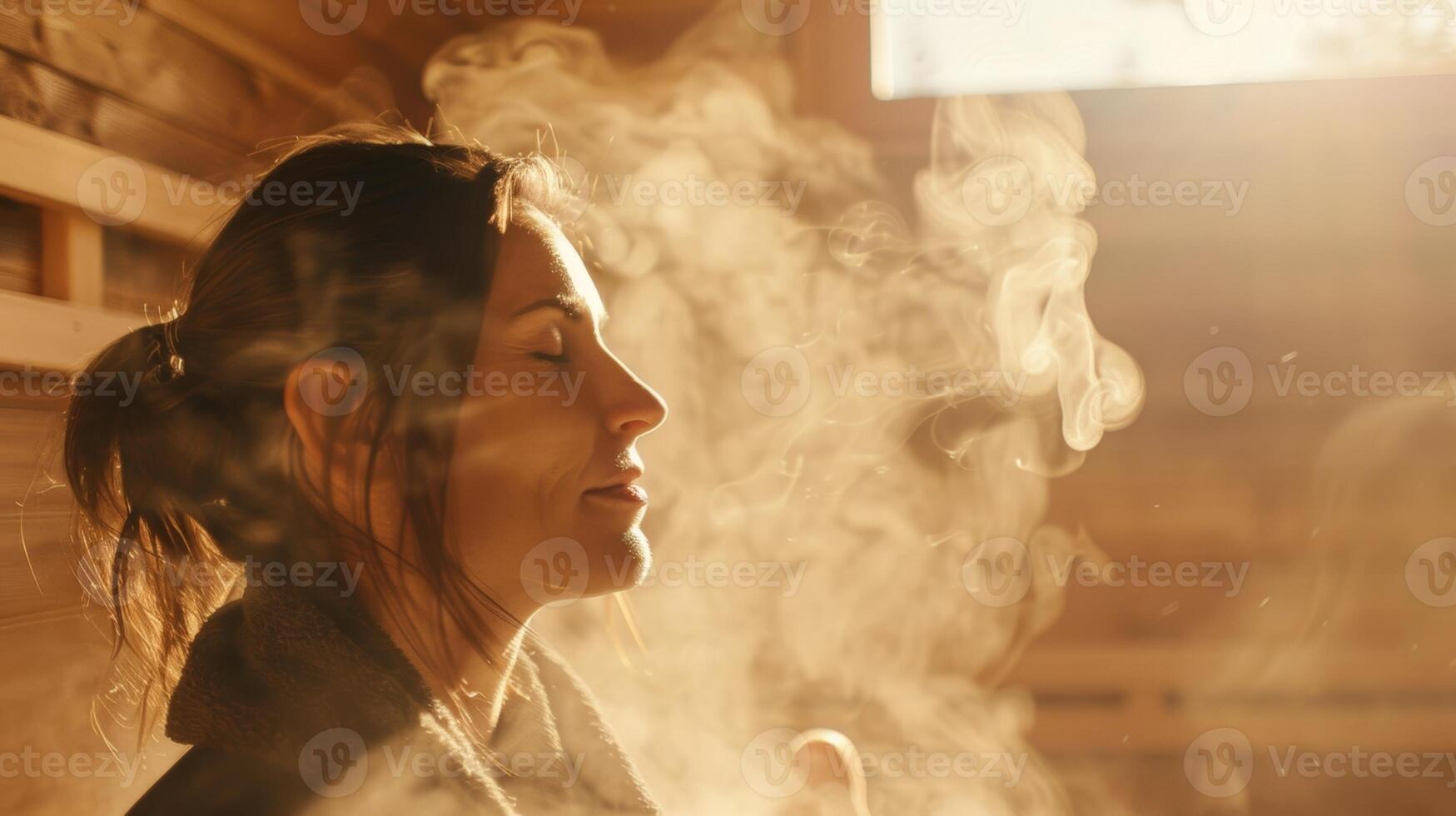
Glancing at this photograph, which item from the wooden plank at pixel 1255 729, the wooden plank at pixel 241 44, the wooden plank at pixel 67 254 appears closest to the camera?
the wooden plank at pixel 67 254

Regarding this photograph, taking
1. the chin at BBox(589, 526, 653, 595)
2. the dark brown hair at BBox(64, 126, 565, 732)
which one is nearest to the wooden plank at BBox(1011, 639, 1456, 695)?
the chin at BBox(589, 526, 653, 595)

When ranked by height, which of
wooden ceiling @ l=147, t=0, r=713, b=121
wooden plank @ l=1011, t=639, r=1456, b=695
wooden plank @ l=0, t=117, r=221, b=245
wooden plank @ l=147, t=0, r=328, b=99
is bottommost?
wooden plank @ l=1011, t=639, r=1456, b=695

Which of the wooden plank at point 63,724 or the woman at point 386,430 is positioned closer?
the woman at point 386,430

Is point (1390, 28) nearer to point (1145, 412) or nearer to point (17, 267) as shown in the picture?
point (1145, 412)

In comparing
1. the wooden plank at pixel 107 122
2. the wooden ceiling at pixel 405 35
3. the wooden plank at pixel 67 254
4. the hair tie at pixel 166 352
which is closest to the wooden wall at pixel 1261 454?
the wooden ceiling at pixel 405 35

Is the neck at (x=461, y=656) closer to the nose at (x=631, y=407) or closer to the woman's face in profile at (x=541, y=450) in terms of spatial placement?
the woman's face in profile at (x=541, y=450)

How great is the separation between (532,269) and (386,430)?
22 cm

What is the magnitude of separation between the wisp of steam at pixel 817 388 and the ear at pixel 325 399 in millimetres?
1263

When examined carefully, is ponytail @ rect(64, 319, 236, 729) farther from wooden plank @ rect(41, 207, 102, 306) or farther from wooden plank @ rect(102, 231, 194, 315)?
wooden plank @ rect(102, 231, 194, 315)

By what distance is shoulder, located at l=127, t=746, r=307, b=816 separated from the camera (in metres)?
0.83

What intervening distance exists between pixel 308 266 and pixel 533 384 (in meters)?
0.25

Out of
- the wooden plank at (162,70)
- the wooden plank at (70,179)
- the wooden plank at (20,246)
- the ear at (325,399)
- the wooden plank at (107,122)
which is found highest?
the wooden plank at (162,70)

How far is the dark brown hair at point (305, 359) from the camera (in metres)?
0.99

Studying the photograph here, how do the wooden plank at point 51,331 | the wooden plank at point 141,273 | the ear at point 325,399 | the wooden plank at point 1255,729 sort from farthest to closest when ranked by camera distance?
the wooden plank at point 1255,729 → the wooden plank at point 141,273 → the wooden plank at point 51,331 → the ear at point 325,399
